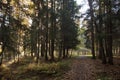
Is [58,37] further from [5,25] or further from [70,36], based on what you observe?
[5,25]

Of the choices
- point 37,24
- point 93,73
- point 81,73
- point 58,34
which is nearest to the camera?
point 93,73

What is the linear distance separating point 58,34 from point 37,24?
20.6 ft

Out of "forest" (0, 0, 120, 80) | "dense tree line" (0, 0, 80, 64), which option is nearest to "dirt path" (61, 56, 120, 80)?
"forest" (0, 0, 120, 80)

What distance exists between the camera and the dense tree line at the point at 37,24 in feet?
59.8

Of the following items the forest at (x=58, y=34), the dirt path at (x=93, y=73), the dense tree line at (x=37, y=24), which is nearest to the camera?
the dirt path at (x=93, y=73)

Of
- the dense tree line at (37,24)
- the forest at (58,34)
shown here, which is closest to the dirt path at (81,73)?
the forest at (58,34)

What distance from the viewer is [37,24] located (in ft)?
102

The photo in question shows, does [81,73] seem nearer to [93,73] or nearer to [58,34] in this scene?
[93,73]

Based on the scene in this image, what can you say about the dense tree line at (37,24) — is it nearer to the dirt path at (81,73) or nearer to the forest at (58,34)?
the forest at (58,34)

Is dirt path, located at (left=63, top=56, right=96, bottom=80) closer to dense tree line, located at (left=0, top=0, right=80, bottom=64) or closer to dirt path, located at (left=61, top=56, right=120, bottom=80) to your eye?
dirt path, located at (left=61, top=56, right=120, bottom=80)

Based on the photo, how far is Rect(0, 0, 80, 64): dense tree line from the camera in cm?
1823

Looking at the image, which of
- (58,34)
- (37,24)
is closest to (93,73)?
(37,24)

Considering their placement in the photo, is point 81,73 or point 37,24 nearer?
Result: point 81,73

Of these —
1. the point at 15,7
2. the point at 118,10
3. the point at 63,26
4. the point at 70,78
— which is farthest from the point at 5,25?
the point at 63,26
